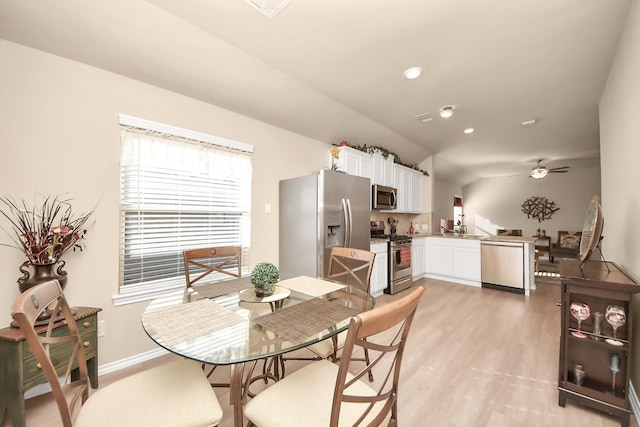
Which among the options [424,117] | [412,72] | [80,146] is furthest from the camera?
[424,117]

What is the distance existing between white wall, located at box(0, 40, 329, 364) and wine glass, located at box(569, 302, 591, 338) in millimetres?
3260

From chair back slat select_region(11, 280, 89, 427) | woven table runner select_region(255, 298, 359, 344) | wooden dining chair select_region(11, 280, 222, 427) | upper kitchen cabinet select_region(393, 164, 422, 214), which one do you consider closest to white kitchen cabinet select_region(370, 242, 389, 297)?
upper kitchen cabinet select_region(393, 164, 422, 214)

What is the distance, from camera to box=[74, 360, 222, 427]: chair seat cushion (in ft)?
3.23

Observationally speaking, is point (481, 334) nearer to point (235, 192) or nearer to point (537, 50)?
point (537, 50)

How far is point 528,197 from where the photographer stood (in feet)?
27.6

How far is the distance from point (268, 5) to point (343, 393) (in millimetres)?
2273

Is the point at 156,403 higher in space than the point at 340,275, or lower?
lower

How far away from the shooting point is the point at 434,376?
204 centimetres

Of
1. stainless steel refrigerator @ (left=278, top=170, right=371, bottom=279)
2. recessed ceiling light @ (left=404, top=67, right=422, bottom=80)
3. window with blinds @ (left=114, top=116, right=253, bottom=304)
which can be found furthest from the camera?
stainless steel refrigerator @ (left=278, top=170, right=371, bottom=279)

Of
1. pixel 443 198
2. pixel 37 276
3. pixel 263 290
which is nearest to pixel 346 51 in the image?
pixel 263 290

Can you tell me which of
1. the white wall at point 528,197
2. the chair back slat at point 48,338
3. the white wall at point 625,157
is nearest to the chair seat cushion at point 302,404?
the chair back slat at point 48,338

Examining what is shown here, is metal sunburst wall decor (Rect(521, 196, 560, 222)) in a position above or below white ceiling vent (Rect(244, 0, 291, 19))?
below

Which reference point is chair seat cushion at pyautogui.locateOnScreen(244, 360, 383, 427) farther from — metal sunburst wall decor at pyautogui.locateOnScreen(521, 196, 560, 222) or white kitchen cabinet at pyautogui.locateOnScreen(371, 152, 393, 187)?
metal sunburst wall decor at pyautogui.locateOnScreen(521, 196, 560, 222)

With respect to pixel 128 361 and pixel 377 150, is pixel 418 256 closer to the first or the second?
pixel 377 150
